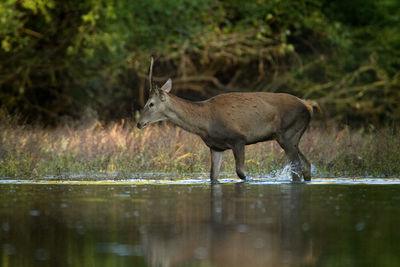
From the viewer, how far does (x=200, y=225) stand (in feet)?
26.7

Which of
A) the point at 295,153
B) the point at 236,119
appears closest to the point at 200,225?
the point at 236,119

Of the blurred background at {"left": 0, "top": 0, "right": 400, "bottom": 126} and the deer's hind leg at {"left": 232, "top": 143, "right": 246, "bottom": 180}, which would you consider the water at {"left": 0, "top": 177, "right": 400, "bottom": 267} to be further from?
the blurred background at {"left": 0, "top": 0, "right": 400, "bottom": 126}

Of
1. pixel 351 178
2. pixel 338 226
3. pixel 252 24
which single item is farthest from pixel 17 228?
pixel 252 24

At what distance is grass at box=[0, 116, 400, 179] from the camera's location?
1622 centimetres

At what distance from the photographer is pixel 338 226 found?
26.2 feet

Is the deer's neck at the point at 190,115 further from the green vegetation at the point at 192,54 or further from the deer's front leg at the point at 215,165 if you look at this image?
the green vegetation at the point at 192,54

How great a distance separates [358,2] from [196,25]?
9.31m

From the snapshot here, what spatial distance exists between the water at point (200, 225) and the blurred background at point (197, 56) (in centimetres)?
1619

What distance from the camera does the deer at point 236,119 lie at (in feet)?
47.8

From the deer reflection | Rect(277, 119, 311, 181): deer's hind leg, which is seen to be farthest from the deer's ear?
the deer reflection

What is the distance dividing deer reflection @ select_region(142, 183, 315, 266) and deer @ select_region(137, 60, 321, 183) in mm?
3934

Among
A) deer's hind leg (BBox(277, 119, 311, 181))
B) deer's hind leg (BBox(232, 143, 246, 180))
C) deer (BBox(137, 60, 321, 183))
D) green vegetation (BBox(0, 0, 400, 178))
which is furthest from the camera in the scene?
green vegetation (BBox(0, 0, 400, 178))

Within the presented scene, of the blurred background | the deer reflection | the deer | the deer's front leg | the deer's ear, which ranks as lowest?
the deer reflection

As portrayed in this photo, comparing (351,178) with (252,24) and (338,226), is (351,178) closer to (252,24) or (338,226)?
(338,226)
